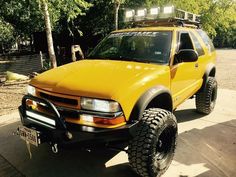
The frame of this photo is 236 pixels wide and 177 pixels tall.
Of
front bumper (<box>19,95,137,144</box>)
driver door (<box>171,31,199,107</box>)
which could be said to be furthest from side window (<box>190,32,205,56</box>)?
front bumper (<box>19,95,137,144</box>)

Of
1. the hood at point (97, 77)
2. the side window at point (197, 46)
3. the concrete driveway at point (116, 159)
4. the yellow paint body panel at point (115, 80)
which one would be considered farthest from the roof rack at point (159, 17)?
the concrete driveway at point (116, 159)

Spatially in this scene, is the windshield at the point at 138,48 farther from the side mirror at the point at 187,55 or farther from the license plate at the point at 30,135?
the license plate at the point at 30,135

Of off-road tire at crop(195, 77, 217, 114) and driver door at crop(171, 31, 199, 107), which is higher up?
driver door at crop(171, 31, 199, 107)

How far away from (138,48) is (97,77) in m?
1.21

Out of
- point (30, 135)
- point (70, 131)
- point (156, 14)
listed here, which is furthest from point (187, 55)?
point (30, 135)

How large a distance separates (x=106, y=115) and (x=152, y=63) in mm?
1368

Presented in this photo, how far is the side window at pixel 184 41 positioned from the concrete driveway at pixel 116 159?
63.4 inches

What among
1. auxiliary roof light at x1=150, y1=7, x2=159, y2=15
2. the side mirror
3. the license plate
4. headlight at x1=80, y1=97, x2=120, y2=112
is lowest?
the license plate

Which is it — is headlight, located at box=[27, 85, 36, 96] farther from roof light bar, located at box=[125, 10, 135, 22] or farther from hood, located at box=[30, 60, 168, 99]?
roof light bar, located at box=[125, 10, 135, 22]

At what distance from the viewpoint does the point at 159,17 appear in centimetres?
539

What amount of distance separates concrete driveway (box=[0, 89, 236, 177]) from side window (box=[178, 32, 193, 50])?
5.29ft

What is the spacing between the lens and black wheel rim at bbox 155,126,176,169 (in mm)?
3564

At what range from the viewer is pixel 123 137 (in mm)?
3014

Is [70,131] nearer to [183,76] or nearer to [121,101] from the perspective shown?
[121,101]
